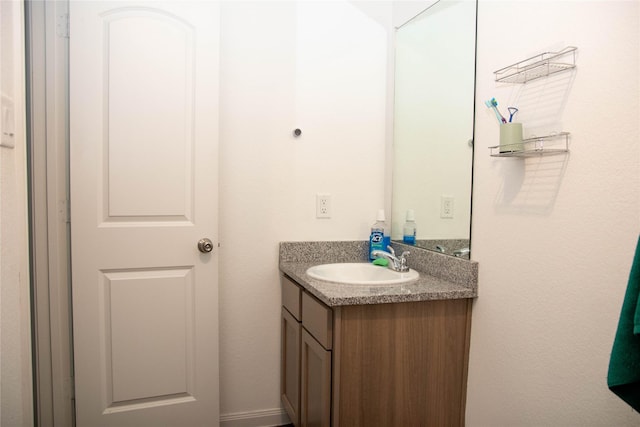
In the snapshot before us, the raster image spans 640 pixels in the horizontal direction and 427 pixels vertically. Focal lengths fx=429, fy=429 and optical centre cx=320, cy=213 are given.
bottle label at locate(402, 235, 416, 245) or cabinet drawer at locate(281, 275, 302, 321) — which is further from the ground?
bottle label at locate(402, 235, 416, 245)

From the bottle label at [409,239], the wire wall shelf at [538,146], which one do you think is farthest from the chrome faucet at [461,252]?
the wire wall shelf at [538,146]

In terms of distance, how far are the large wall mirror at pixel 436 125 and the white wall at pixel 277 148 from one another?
16cm

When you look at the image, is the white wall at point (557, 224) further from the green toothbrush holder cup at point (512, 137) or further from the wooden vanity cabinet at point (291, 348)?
the wooden vanity cabinet at point (291, 348)

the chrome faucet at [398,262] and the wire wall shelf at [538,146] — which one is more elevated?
the wire wall shelf at [538,146]

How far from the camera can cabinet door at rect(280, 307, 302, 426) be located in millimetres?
1777

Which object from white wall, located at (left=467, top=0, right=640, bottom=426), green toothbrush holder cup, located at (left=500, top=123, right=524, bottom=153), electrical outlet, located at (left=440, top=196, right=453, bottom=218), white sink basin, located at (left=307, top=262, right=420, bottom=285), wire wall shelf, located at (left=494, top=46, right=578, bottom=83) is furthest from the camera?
white sink basin, located at (left=307, top=262, right=420, bottom=285)

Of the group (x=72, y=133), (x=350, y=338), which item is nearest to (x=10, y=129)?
(x=72, y=133)

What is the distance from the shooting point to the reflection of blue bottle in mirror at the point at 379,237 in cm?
203

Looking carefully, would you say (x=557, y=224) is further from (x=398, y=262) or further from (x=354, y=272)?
(x=354, y=272)

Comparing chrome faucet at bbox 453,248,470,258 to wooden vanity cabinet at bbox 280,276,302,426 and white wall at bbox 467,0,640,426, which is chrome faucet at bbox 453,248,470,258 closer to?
white wall at bbox 467,0,640,426

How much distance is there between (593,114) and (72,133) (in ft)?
5.83

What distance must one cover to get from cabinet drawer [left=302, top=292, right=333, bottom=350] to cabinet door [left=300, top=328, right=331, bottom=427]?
3 cm

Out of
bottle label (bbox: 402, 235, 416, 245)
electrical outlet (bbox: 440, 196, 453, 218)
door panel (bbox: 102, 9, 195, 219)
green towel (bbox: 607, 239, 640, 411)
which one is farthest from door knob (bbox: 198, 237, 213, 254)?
green towel (bbox: 607, 239, 640, 411)

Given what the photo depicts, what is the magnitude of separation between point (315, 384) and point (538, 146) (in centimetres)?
110
